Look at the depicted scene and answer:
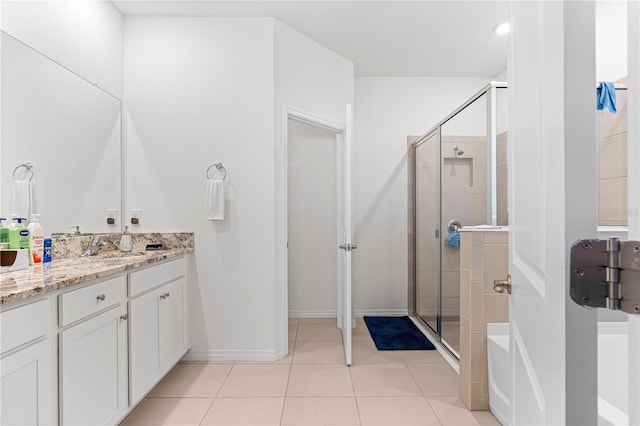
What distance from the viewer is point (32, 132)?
6.76 ft

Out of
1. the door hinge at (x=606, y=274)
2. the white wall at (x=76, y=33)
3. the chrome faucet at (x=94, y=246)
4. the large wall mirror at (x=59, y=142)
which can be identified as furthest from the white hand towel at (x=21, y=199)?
the door hinge at (x=606, y=274)

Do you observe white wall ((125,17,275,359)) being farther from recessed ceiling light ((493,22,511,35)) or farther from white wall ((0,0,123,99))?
recessed ceiling light ((493,22,511,35))

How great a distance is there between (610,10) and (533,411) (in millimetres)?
2005

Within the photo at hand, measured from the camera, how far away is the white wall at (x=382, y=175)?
408 cm

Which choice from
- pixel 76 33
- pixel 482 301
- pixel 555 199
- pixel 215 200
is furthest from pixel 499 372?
pixel 76 33

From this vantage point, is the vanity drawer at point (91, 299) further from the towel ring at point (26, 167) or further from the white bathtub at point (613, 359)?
the white bathtub at point (613, 359)

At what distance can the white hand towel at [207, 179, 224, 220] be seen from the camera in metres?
2.76

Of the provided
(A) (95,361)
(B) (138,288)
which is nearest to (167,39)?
(B) (138,288)

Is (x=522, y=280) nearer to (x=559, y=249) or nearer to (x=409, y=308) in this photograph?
(x=559, y=249)

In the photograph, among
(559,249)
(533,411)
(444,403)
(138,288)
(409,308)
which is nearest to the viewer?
(559,249)

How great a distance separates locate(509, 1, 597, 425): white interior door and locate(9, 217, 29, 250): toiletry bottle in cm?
216

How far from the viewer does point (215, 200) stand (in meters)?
2.77

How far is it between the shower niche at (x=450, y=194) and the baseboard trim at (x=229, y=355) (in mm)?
1451

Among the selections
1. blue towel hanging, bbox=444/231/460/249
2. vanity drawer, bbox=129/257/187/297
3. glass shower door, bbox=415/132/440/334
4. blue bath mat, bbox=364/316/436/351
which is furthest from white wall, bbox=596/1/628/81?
vanity drawer, bbox=129/257/187/297
